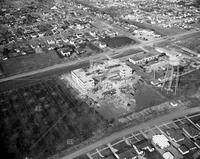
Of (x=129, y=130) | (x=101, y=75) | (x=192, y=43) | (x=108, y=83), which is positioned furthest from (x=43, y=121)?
(x=192, y=43)

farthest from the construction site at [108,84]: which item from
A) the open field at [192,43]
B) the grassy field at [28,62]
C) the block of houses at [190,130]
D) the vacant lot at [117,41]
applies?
the open field at [192,43]

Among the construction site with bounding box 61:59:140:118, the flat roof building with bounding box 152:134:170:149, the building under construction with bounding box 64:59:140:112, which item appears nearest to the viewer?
the flat roof building with bounding box 152:134:170:149

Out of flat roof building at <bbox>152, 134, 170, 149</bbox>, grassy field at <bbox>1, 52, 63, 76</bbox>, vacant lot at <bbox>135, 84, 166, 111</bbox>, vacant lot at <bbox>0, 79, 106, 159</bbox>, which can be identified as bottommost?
grassy field at <bbox>1, 52, 63, 76</bbox>

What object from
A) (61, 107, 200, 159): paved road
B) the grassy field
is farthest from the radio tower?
the grassy field

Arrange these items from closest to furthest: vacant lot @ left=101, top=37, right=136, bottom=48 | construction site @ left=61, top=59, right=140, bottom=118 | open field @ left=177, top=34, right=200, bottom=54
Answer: construction site @ left=61, top=59, right=140, bottom=118, open field @ left=177, top=34, right=200, bottom=54, vacant lot @ left=101, top=37, right=136, bottom=48

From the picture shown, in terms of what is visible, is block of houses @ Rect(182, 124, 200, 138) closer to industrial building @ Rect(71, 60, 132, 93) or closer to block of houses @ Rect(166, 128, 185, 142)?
block of houses @ Rect(166, 128, 185, 142)

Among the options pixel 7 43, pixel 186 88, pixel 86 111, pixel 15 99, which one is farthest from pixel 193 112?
pixel 7 43

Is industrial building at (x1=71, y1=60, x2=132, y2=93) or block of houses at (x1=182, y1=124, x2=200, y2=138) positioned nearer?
block of houses at (x1=182, y1=124, x2=200, y2=138)
